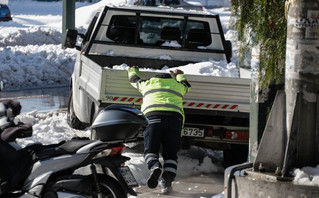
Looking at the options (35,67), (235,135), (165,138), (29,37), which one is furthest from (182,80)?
(29,37)

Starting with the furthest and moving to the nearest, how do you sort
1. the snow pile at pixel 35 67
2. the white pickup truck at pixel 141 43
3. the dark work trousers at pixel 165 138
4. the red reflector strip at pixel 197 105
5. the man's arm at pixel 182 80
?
the snow pile at pixel 35 67, the white pickup truck at pixel 141 43, the red reflector strip at pixel 197 105, the man's arm at pixel 182 80, the dark work trousers at pixel 165 138

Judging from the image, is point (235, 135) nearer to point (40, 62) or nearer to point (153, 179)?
point (153, 179)

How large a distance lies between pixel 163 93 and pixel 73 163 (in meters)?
3.07

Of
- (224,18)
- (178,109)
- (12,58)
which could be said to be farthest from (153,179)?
(224,18)

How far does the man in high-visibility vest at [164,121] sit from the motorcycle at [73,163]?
2488 mm

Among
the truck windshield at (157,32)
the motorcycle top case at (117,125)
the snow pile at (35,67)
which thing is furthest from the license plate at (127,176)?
the snow pile at (35,67)

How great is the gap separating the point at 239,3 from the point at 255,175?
149cm

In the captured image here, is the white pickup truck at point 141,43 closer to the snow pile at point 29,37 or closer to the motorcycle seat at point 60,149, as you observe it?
the motorcycle seat at point 60,149

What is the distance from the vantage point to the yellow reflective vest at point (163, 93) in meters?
9.10

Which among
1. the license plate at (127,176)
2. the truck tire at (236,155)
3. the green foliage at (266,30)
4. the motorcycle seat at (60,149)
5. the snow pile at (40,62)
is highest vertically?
the green foliage at (266,30)

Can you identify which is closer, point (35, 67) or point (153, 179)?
point (153, 179)

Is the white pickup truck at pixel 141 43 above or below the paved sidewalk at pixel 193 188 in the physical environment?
above

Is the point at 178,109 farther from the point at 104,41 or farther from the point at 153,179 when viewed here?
the point at 104,41

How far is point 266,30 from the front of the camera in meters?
6.75
